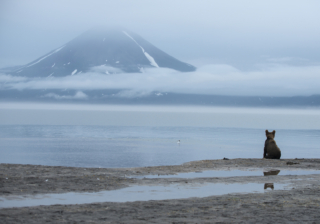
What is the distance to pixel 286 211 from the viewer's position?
37.4 ft

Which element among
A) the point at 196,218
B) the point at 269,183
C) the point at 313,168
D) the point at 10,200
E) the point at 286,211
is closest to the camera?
the point at 196,218

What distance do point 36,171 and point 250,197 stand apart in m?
9.94

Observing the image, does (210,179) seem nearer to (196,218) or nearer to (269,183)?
(269,183)

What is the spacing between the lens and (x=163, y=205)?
12.1 m

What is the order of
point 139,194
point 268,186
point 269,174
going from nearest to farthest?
point 139,194, point 268,186, point 269,174

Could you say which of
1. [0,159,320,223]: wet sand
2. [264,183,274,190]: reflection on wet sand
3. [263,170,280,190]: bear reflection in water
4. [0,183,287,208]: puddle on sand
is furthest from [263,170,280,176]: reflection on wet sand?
[0,183,287,208]: puddle on sand

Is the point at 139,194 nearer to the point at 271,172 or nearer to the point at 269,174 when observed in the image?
the point at 269,174

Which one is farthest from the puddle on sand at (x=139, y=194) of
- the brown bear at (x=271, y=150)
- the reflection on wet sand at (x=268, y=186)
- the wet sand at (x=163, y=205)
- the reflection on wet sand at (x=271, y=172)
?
the brown bear at (x=271, y=150)

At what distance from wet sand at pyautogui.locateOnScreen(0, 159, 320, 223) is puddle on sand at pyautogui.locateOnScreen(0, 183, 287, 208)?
2.05ft

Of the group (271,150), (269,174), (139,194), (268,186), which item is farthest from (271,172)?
(139,194)

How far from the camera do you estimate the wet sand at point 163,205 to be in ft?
34.0

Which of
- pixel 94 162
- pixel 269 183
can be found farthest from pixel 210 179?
pixel 94 162

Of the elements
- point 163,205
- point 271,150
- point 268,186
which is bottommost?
point 163,205

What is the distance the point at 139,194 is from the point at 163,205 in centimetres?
230
